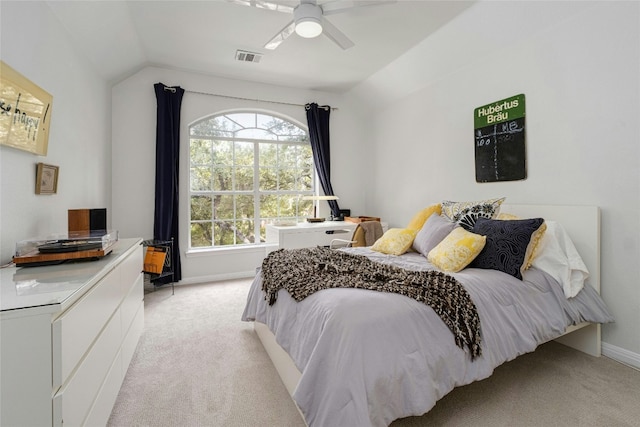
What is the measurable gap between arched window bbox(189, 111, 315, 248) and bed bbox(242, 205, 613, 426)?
8.14ft

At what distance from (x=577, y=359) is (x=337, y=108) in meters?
4.14

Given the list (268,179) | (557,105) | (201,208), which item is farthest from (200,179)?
(557,105)

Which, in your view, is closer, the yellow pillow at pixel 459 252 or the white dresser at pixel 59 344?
the white dresser at pixel 59 344

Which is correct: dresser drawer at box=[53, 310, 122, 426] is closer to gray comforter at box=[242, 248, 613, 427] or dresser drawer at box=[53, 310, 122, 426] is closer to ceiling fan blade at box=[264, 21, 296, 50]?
gray comforter at box=[242, 248, 613, 427]

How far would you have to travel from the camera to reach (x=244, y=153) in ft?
14.6

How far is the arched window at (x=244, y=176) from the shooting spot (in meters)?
4.20

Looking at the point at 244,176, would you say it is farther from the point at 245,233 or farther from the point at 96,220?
the point at 96,220

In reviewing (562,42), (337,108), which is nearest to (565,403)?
(562,42)

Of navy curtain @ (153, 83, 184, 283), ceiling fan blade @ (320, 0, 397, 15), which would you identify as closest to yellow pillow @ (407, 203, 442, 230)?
ceiling fan blade @ (320, 0, 397, 15)

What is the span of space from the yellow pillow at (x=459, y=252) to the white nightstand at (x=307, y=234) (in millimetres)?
1913

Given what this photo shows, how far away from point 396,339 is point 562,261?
1.53 m

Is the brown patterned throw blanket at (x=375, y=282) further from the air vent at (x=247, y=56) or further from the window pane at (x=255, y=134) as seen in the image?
the window pane at (x=255, y=134)

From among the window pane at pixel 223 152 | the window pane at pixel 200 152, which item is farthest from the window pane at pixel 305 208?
the window pane at pixel 200 152

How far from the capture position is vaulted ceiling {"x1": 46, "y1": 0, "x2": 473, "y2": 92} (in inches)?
100
